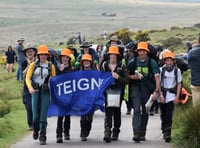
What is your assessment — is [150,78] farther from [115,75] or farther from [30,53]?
[30,53]

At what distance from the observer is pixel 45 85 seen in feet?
41.6

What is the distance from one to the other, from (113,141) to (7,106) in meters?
7.10

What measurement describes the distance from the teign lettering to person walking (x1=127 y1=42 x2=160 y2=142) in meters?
0.73

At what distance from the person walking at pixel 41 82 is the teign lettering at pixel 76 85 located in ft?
1.04

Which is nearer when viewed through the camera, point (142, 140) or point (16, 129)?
point (142, 140)

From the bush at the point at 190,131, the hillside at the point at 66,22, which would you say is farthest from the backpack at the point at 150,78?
the hillside at the point at 66,22

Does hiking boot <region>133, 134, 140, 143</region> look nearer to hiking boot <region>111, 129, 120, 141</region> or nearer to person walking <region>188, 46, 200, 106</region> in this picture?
hiking boot <region>111, 129, 120, 141</region>

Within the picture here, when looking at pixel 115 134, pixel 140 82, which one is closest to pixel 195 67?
pixel 140 82

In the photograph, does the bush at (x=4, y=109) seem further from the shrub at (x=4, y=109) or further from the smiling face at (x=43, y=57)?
the smiling face at (x=43, y=57)

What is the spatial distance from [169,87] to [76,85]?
179 cm

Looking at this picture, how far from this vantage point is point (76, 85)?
13.0 meters

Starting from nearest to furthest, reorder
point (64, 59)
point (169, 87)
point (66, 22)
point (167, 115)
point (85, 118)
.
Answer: point (169, 87), point (167, 115), point (85, 118), point (64, 59), point (66, 22)

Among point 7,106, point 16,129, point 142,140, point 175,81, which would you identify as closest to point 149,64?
point 175,81

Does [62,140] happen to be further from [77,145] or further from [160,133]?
[160,133]
